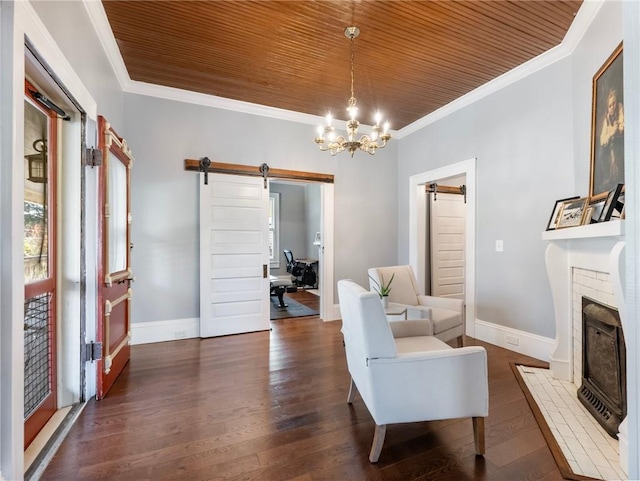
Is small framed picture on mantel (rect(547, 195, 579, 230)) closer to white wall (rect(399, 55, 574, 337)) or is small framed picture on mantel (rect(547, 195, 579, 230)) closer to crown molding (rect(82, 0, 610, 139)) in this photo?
white wall (rect(399, 55, 574, 337))

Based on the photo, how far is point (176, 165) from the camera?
3688mm

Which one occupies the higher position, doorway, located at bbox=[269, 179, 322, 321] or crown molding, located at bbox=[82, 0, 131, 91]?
crown molding, located at bbox=[82, 0, 131, 91]

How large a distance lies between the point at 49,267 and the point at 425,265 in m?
4.40

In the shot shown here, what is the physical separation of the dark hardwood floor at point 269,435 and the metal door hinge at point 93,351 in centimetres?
33

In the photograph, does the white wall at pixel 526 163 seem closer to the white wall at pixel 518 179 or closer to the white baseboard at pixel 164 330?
the white wall at pixel 518 179

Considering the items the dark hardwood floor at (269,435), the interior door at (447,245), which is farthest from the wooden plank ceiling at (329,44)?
the dark hardwood floor at (269,435)

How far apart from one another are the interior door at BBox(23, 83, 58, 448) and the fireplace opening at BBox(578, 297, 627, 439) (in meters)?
3.32

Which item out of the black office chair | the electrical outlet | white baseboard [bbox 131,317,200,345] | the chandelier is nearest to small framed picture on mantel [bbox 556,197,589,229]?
the electrical outlet

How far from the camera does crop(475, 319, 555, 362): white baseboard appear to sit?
9.78 ft

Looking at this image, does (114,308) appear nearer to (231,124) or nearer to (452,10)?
(231,124)

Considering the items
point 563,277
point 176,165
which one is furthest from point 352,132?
point 176,165

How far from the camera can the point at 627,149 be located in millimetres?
728

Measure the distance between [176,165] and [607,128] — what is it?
13.2 ft

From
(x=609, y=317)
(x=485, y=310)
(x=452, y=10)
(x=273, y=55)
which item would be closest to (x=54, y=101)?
(x=273, y=55)
